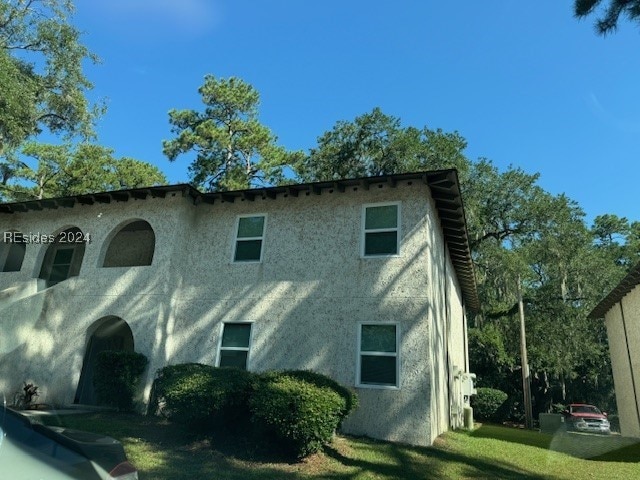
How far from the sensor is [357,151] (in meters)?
27.9

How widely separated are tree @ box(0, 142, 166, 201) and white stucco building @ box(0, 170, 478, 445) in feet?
57.4

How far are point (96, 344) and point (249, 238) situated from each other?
6.22 m

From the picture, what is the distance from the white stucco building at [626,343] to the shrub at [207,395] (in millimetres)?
12436

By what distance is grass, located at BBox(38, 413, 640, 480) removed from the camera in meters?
6.56

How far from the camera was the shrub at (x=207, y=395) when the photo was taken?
776 cm

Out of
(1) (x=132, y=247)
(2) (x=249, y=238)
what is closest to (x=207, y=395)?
(2) (x=249, y=238)

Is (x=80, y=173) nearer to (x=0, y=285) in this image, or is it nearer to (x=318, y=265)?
(x=0, y=285)

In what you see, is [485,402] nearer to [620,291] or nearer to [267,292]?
[620,291]

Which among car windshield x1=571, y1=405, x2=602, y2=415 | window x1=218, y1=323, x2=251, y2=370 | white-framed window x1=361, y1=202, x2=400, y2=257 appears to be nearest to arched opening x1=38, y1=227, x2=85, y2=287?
window x1=218, y1=323, x2=251, y2=370

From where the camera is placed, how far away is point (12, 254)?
1495 centimetres

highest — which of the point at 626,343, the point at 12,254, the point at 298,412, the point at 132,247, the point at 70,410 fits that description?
the point at 132,247

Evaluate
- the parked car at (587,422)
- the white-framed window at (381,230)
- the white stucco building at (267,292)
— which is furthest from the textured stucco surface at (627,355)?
the white-framed window at (381,230)

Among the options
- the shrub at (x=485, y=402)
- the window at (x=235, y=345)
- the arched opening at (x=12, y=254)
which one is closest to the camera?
the window at (x=235, y=345)

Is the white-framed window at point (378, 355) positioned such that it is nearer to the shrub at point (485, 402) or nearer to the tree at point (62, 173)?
the shrub at point (485, 402)
